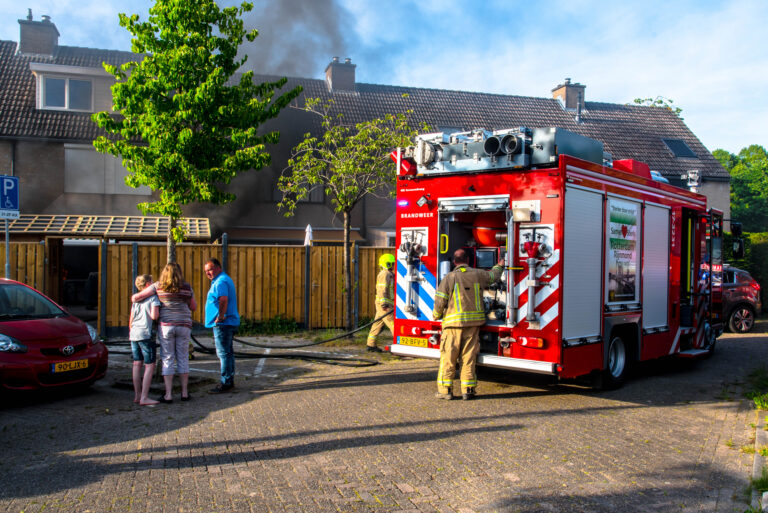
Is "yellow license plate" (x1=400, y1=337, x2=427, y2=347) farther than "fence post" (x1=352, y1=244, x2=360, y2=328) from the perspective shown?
No

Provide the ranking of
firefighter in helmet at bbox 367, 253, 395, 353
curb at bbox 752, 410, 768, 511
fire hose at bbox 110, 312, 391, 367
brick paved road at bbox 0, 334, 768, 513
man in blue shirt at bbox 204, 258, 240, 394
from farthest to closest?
firefighter in helmet at bbox 367, 253, 395, 353, fire hose at bbox 110, 312, 391, 367, man in blue shirt at bbox 204, 258, 240, 394, brick paved road at bbox 0, 334, 768, 513, curb at bbox 752, 410, 768, 511

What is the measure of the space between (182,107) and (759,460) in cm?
793

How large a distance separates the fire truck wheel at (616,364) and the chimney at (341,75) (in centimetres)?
2068

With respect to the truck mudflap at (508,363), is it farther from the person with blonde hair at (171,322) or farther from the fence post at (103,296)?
the fence post at (103,296)

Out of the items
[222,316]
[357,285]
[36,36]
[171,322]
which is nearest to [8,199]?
[171,322]

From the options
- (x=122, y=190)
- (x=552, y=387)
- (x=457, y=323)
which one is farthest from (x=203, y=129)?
(x=122, y=190)

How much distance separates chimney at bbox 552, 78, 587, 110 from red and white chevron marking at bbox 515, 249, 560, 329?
81.3 feet

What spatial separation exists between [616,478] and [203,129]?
23.6 feet

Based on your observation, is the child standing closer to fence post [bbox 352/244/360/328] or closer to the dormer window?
fence post [bbox 352/244/360/328]

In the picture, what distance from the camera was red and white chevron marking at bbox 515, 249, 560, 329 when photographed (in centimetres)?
691

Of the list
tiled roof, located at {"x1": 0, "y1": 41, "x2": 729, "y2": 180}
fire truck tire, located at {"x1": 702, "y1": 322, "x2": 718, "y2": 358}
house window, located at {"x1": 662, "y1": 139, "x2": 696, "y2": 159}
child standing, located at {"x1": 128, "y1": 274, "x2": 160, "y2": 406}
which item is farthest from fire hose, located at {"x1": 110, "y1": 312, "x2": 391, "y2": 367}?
house window, located at {"x1": 662, "y1": 139, "x2": 696, "y2": 159}

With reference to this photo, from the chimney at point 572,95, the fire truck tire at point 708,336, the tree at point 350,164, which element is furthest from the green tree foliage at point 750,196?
the tree at point 350,164

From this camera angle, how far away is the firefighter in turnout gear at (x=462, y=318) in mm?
7320

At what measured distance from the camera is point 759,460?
208 inches
